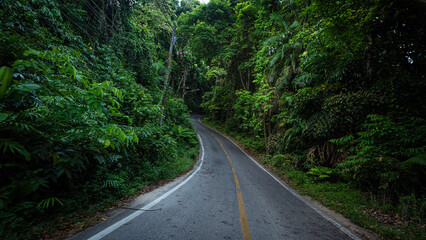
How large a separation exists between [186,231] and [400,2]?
8.27 meters

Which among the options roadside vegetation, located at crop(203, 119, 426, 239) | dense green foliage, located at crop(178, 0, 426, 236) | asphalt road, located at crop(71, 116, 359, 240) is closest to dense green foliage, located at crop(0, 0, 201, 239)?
asphalt road, located at crop(71, 116, 359, 240)

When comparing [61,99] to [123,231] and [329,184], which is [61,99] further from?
[329,184]

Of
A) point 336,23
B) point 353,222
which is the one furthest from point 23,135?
point 336,23

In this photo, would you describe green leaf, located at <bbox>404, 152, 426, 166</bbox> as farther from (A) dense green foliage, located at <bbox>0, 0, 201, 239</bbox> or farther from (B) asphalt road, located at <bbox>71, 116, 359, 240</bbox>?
(A) dense green foliage, located at <bbox>0, 0, 201, 239</bbox>

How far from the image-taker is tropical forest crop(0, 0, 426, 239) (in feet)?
7.74

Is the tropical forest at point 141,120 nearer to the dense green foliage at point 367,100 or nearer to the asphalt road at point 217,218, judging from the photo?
the dense green foliage at point 367,100

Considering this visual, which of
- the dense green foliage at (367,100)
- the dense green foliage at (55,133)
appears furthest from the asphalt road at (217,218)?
the dense green foliage at (367,100)

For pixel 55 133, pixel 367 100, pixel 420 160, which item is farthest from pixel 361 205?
pixel 55 133

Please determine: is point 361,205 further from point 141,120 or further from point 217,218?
point 141,120

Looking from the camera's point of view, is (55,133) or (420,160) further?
(420,160)

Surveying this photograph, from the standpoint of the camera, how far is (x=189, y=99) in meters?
40.1

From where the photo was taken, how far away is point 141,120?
6297 millimetres

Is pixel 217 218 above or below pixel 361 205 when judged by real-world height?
above

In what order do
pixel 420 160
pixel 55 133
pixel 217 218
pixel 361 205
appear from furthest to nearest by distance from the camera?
pixel 361 205
pixel 420 160
pixel 217 218
pixel 55 133
